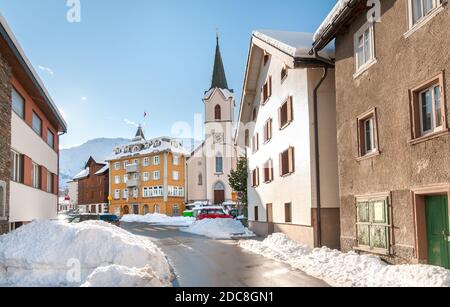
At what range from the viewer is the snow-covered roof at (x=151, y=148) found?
217 ft

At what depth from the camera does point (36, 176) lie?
21.8m

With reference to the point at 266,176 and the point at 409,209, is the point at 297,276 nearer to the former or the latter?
the point at 409,209

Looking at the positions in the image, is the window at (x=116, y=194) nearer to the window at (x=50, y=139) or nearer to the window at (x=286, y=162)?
the window at (x=50, y=139)

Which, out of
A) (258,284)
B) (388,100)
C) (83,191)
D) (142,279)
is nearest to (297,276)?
(258,284)

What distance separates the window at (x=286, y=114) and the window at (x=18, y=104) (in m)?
10.8

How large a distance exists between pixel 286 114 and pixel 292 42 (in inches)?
141

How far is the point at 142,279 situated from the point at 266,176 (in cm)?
1698

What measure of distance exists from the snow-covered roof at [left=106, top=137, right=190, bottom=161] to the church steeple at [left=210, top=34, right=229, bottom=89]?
10.6 metres

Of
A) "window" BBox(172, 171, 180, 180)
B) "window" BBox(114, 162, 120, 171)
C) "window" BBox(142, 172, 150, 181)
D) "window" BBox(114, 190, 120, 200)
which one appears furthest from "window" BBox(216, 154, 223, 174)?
"window" BBox(114, 190, 120, 200)

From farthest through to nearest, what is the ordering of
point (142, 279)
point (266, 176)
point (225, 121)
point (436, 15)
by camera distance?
point (225, 121), point (266, 176), point (436, 15), point (142, 279)

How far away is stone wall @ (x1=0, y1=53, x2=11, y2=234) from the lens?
14.5 meters

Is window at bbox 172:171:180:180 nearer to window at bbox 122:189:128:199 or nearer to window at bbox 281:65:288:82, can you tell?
window at bbox 122:189:128:199

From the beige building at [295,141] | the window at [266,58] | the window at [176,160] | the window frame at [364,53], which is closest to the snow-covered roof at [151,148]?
the window at [176,160]
